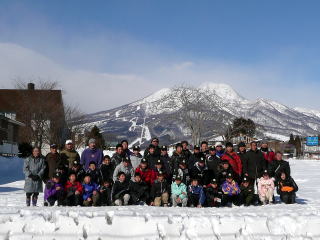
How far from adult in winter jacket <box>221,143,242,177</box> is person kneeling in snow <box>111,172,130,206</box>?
273cm

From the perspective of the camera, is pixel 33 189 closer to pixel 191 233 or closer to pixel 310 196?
pixel 191 233

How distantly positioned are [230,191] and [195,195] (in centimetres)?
92

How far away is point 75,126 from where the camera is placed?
44.9 metres

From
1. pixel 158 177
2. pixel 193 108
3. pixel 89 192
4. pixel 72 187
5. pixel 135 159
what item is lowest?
pixel 89 192

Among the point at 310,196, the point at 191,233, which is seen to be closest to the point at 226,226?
the point at 191,233

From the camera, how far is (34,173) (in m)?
8.85

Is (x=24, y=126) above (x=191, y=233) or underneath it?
above

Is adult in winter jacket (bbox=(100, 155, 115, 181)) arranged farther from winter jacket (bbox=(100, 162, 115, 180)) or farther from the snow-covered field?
the snow-covered field

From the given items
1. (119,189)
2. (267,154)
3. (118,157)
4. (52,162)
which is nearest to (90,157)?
(118,157)

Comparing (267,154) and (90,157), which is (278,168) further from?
(90,157)

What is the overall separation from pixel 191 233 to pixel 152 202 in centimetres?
382

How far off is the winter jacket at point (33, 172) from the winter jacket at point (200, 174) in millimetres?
3728

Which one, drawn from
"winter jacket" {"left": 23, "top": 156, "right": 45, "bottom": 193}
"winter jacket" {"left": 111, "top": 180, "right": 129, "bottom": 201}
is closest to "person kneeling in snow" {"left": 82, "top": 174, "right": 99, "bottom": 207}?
"winter jacket" {"left": 111, "top": 180, "right": 129, "bottom": 201}

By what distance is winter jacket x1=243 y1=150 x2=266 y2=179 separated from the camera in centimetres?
1005
